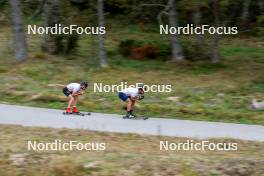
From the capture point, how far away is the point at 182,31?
1190 inches

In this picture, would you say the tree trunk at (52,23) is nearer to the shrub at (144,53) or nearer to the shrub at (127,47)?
the shrub at (127,47)

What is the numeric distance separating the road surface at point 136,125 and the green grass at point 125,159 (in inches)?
26.4

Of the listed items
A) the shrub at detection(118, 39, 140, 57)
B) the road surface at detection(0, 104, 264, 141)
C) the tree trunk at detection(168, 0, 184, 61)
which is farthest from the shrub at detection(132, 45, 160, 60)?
→ the road surface at detection(0, 104, 264, 141)

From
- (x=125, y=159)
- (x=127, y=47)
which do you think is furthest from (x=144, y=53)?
(x=125, y=159)

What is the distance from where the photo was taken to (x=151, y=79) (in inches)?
842

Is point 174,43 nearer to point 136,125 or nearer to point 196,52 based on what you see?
point 196,52

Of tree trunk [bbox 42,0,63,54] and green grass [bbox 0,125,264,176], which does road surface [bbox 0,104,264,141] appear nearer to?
green grass [bbox 0,125,264,176]

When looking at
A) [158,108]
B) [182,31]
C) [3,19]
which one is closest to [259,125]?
[158,108]

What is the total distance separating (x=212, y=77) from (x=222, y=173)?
9608mm

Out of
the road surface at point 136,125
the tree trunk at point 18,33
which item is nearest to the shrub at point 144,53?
the tree trunk at point 18,33

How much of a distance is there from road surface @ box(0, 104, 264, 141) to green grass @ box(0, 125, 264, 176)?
671mm

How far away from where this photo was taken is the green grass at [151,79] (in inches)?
680

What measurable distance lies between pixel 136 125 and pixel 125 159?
9.20 ft

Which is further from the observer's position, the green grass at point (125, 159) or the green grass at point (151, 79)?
the green grass at point (151, 79)
